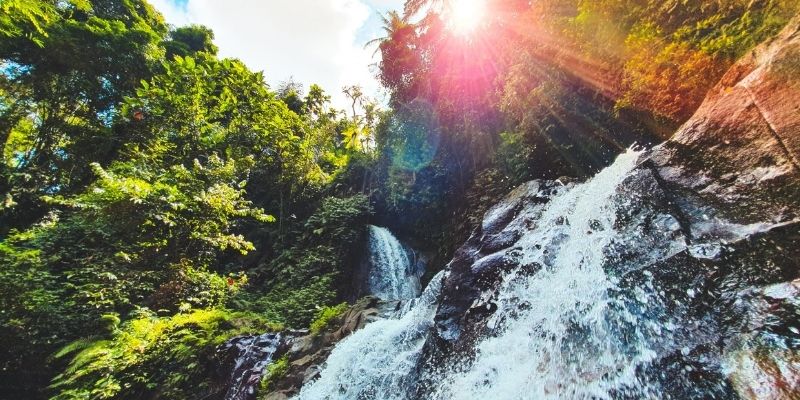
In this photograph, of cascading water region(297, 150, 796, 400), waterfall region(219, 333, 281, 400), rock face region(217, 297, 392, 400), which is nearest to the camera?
cascading water region(297, 150, 796, 400)

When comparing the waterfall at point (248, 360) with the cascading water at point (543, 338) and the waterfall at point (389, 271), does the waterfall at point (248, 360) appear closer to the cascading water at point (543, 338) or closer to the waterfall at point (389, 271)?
the cascading water at point (543, 338)

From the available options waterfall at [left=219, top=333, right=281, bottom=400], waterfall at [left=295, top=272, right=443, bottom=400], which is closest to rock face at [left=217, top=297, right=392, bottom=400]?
waterfall at [left=219, top=333, right=281, bottom=400]

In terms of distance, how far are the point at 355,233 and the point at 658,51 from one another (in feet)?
29.7

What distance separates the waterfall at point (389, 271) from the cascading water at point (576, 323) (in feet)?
15.5

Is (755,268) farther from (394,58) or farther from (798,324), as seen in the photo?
(394,58)

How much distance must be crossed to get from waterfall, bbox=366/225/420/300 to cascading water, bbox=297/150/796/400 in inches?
186

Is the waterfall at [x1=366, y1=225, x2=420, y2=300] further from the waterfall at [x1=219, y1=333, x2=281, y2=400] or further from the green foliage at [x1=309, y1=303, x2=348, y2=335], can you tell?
the waterfall at [x1=219, y1=333, x2=281, y2=400]

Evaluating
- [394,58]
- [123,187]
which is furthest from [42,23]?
[394,58]

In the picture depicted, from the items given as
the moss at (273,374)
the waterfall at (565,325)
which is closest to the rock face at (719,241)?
the waterfall at (565,325)

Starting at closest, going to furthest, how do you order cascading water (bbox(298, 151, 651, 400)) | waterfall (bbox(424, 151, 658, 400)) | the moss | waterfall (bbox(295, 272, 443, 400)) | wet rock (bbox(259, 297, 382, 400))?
waterfall (bbox(424, 151, 658, 400)) → cascading water (bbox(298, 151, 651, 400)) → waterfall (bbox(295, 272, 443, 400)) → wet rock (bbox(259, 297, 382, 400)) → the moss

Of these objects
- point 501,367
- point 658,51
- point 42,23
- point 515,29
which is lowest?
point 501,367

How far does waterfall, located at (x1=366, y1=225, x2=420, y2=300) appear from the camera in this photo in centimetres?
1021

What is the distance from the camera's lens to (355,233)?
463 inches

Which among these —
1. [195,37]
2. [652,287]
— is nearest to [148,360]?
[652,287]
